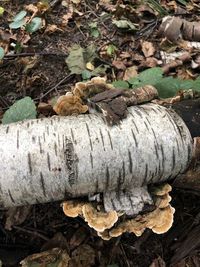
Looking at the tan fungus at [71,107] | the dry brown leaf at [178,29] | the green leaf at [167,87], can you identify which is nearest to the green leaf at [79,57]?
the dry brown leaf at [178,29]

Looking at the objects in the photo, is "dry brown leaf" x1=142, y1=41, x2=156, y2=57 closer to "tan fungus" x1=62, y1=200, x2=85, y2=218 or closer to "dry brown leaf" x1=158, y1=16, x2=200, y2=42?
"dry brown leaf" x1=158, y1=16, x2=200, y2=42

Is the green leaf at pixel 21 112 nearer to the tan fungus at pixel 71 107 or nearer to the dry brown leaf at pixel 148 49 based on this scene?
the tan fungus at pixel 71 107

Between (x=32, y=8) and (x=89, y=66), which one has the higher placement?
(x=32, y=8)

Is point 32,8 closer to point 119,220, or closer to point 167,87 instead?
point 167,87

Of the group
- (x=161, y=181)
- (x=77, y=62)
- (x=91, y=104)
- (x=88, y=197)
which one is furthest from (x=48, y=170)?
(x=77, y=62)

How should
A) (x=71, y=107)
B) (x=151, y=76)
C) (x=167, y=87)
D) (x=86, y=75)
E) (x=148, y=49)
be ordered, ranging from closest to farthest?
(x=71, y=107) < (x=167, y=87) < (x=151, y=76) < (x=86, y=75) < (x=148, y=49)

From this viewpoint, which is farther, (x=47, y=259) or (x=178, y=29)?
(x=178, y=29)

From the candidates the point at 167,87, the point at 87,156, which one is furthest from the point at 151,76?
the point at 87,156

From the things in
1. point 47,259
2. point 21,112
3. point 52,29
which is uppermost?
point 21,112
